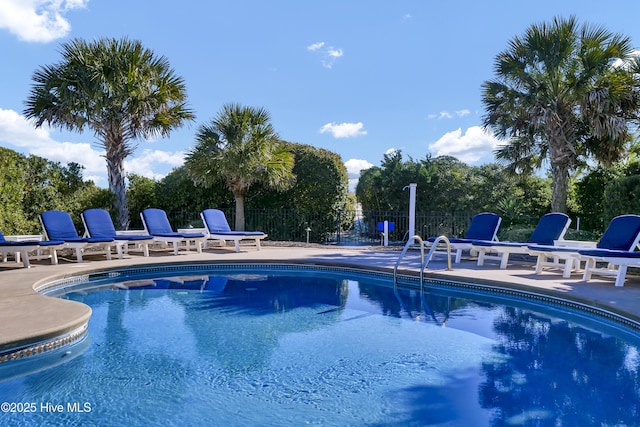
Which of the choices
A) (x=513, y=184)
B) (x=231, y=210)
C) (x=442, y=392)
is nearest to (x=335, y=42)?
(x=231, y=210)

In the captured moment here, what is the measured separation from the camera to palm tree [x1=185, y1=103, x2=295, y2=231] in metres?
14.4

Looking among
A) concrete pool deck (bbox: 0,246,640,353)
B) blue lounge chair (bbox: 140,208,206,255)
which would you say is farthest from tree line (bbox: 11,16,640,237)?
concrete pool deck (bbox: 0,246,640,353)

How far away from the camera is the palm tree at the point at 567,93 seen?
37.8 feet

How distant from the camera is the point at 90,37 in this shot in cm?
1305

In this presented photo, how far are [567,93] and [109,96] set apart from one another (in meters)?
12.5

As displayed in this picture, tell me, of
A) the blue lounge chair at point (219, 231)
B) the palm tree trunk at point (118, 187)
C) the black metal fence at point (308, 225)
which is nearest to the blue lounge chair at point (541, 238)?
the blue lounge chair at point (219, 231)

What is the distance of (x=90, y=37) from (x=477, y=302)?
12704 mm

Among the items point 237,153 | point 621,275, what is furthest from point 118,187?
point 621,275

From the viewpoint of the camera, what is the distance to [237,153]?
14.4 m

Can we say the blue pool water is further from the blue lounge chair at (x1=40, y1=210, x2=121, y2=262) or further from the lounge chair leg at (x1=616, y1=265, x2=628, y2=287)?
the blue lounge chair at (x1=40, y1=210, x2=121, y2=262)

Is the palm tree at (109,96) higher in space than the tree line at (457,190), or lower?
higher

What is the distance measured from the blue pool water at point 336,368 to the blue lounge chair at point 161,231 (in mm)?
4215

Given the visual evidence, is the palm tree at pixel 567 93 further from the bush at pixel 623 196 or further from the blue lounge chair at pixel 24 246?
the blue lounge chair at pixel 24 246

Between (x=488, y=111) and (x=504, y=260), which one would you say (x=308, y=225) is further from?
(x=504, y=260)
